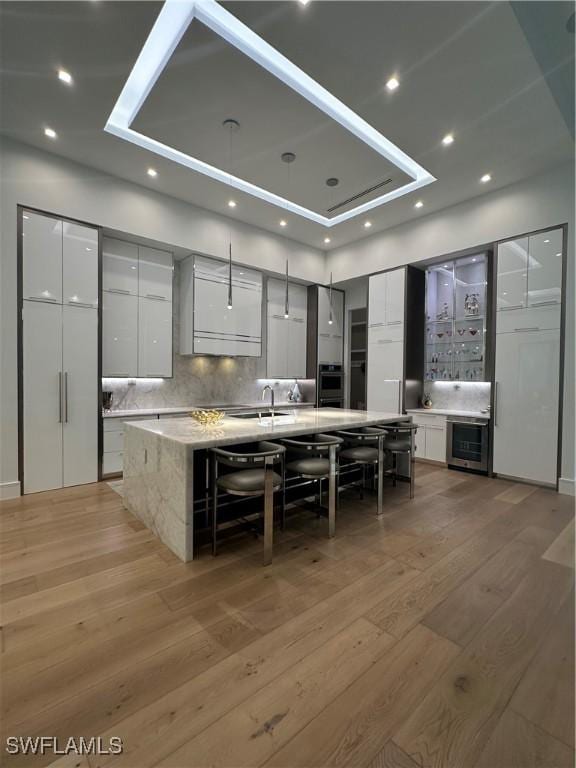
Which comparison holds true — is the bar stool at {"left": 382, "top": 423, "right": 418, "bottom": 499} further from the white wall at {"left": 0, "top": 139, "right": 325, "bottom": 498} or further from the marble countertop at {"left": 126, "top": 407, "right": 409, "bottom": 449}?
the white wall at {"left": 0, "top": 139, "right": 325, "bottom": 498}

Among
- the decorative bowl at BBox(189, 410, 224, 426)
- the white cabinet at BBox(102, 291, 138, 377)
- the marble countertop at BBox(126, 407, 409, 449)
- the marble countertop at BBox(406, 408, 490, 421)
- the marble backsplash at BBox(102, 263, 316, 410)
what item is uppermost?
the white cabinet at BBox(102, 291, 138, 377)

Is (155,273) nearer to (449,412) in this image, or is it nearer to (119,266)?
(119,266)

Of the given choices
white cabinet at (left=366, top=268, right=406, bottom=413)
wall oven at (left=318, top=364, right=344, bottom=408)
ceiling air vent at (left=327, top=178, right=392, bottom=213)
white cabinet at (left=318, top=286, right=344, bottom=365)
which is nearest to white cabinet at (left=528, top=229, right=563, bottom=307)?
white cabinet at (left=366, top=268, right=406, bottom=413)

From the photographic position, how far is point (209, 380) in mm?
5750

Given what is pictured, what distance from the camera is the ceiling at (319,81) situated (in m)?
2.24

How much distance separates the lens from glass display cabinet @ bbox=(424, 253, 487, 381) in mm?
4980

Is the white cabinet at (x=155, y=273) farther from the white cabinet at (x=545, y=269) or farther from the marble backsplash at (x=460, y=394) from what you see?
the white cabinet at (x=545, y=269)

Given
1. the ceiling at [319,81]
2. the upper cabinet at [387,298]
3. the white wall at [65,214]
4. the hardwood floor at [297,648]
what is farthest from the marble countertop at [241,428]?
the ceiling at [319,81]

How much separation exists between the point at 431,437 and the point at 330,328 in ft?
9.33

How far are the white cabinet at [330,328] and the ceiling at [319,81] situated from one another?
2.61m

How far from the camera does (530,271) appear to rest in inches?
163

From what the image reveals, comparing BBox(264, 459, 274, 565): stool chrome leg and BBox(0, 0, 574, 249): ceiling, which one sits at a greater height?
BBox(0, 0, 574, 249): ceiling

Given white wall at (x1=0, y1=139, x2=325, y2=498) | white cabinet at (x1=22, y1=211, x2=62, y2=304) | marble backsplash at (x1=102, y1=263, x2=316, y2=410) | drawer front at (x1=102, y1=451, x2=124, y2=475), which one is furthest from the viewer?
marble backsplash at (x1=102, y1=263, x2=316, y2=410)

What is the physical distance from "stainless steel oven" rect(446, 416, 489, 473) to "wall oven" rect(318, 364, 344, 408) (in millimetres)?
2388
